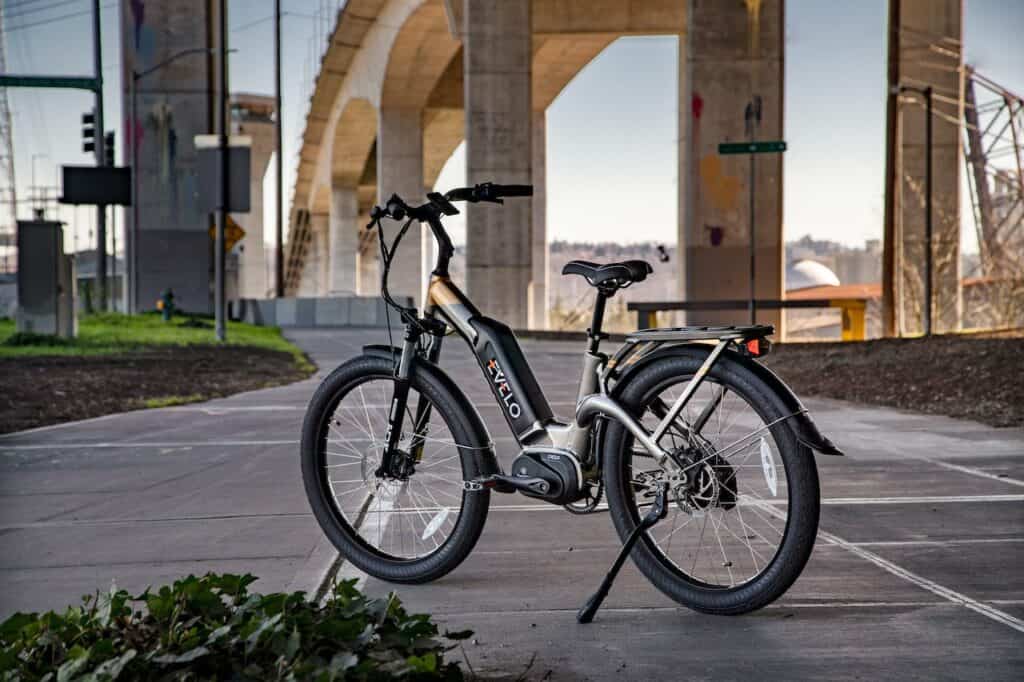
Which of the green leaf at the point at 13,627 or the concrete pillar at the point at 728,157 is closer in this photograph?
the green leaf at the point at 13,627

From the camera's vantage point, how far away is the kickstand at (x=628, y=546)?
12.2 ft

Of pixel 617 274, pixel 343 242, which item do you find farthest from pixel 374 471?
pixel 343 242

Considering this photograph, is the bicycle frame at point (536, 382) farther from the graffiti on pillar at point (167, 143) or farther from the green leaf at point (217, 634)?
the graffiti on pillar at point (167, 143)

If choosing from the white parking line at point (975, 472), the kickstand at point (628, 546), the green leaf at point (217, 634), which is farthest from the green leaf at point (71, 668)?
the white parking line at point (975, 472)

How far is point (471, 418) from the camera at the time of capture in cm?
425

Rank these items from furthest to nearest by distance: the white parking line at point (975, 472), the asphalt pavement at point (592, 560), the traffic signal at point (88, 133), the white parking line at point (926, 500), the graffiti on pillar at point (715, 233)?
1. the traffic signal at point (88, 133)
2. the graffiti on pillar at point (715, 233)
3. the white parking line at point (975, 472)
4. the white parking line at point (926, 500)
5. the asphalt pavement at point (592, 560)

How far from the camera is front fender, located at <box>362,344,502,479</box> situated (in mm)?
4188

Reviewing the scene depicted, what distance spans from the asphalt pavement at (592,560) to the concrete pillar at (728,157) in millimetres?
22406

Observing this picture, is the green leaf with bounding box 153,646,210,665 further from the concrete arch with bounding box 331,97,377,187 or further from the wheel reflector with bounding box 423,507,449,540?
the concrete arch with bounding box 331,97,377,187

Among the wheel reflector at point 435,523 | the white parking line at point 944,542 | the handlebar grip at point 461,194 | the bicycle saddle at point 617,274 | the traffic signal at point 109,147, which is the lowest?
the white parking line at point 944,542

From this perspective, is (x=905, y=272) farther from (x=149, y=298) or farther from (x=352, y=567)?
(x=149, y=298)

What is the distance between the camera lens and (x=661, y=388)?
3.82 m

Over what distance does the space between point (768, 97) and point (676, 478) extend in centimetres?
2776

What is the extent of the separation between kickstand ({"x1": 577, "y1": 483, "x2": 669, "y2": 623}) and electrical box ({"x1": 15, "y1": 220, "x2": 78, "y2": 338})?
20282 millimetres
